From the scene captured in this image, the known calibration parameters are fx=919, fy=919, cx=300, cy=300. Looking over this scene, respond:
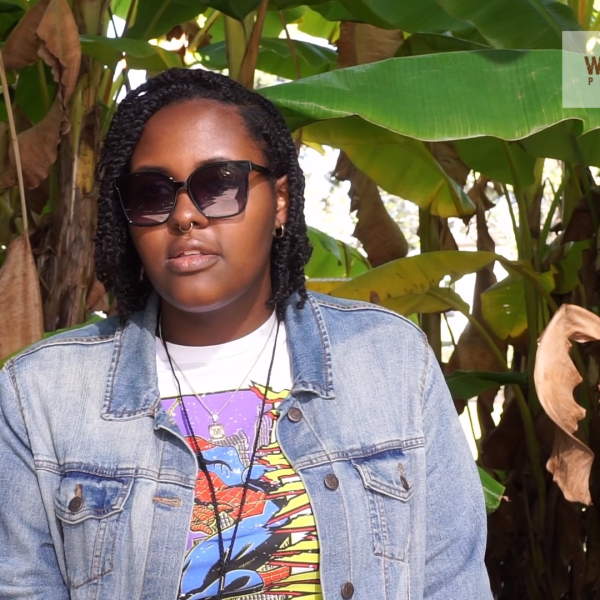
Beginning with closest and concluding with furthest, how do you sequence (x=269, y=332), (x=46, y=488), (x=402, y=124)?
1. (x=46, y=488)
2. (x=269, y=332)
3. (x=402, y=124)

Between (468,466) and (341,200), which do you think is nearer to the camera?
(468,466)

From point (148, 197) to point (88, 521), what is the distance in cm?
46

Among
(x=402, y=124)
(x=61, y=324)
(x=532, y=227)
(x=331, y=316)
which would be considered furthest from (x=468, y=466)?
(x=532, y=227)

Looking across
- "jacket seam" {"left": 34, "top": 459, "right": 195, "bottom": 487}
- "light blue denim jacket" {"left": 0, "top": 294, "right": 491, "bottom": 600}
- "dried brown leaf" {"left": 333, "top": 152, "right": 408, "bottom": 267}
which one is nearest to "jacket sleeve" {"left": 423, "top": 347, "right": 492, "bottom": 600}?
"light blue denim jacket" {"left": 0, "top": 294, "right": 491, "bottom": 600}

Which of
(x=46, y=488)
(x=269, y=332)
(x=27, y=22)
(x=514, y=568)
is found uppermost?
(x=27, y=22)

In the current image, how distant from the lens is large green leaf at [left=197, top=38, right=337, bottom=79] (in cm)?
276

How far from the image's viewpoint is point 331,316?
1.45 meters

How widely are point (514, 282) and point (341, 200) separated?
6.95m

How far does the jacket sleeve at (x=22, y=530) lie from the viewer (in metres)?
1.24

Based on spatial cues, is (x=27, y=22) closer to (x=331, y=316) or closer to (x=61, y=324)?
(x=61, y=324)

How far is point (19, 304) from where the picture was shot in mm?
1720

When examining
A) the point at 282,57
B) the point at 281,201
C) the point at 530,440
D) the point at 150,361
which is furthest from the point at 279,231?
the point at 282,57

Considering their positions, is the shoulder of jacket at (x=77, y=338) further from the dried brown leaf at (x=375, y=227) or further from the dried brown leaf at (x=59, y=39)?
the dried brown leaf at (x=375, y=227)

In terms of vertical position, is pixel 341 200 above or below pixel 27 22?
above
